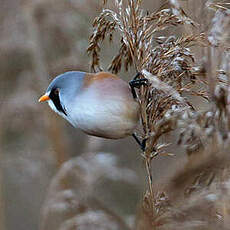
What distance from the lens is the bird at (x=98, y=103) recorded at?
1799 millimetres

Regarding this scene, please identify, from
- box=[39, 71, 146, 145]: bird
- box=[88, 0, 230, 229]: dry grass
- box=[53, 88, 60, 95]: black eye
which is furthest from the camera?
box=[53, 88, 60, 95]: black eye

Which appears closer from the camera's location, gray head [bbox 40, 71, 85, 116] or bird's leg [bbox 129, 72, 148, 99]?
bird's leg [bbox 129, 72, 148, 99]

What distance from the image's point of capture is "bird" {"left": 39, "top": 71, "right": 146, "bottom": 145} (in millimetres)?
1799

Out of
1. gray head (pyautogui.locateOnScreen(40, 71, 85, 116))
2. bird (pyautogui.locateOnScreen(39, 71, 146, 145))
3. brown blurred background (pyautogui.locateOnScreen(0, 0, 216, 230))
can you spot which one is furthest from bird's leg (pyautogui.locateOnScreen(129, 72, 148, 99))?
brown blurred background (pyautogui.locateOnScreen(0, 0, 216, 230))

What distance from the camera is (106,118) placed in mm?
1803

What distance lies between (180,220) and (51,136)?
1.69 metres

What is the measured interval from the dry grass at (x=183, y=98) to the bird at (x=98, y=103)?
74mm

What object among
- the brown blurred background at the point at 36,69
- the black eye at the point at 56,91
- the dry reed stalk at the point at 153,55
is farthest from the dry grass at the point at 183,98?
the brown blurred background at the point at 36,69

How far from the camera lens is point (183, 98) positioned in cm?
145

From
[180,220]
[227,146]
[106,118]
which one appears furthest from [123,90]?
[227,146]

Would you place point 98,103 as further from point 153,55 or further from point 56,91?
point 153,55

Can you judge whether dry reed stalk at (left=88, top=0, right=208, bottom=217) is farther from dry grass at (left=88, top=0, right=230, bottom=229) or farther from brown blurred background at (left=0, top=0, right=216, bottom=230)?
brown blurred background at (left=0, top=0, right=216, bottom=230)

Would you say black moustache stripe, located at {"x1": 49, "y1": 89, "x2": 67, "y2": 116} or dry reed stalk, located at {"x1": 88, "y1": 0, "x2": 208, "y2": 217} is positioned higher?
dry reed stalk, located at {"x1": 88, "y1": 0, "x2": 208, "y2": 217}

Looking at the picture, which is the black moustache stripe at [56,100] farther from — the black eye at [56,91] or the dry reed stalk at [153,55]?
the dry reed stalk at [153,55]
